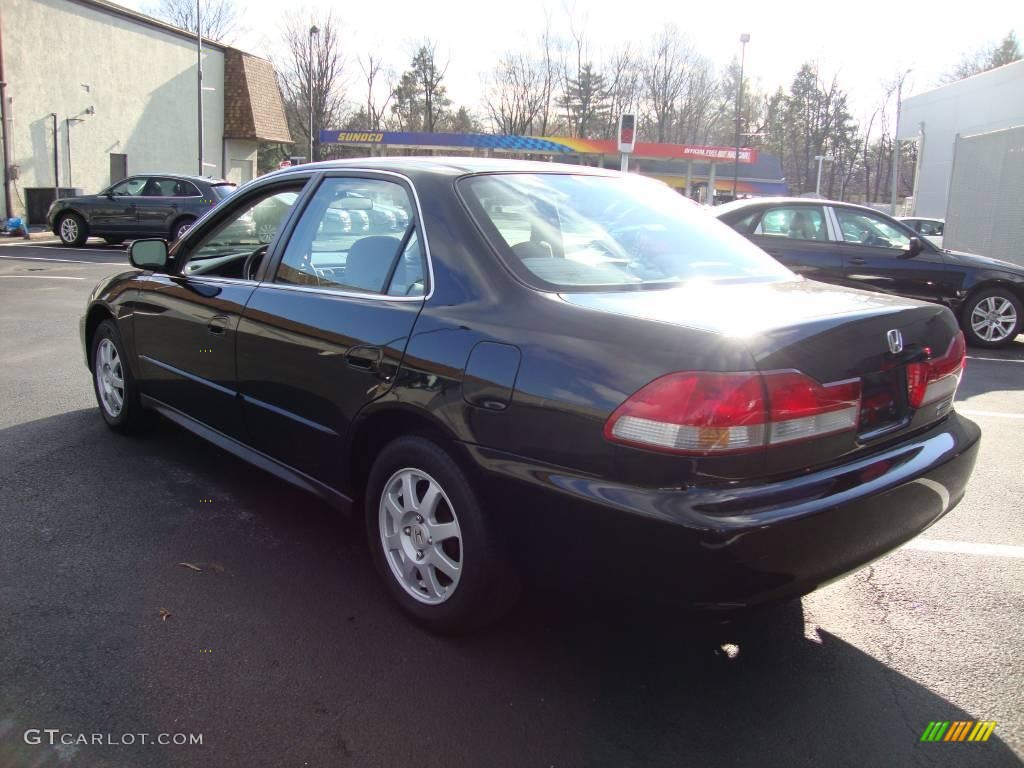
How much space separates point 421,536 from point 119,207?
59.2 feet

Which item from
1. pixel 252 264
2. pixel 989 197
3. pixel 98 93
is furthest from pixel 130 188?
pixel 989 197

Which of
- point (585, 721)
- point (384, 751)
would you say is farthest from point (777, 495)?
point (384, 751)

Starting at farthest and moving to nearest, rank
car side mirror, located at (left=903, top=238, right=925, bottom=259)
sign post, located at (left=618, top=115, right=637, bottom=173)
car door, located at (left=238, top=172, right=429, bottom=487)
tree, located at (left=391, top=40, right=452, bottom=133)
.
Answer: tree, located at (left=391, top=40, right=452, bottom=133) < sign post, located at (left=618, top=115, right=637, bottom=173) < car side mirror, located at (left=903, top=238, right=925, bottom=259) < car door, located at (left=238, top=172, right=429, bottom=487)

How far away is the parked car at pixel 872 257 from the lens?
30.2ft

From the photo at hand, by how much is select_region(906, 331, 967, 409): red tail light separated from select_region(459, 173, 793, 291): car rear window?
684 mm

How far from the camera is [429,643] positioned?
9.46ft

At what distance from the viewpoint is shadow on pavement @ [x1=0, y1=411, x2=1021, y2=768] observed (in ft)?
7.68

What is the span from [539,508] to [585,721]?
662 millimetres

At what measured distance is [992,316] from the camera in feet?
31.2

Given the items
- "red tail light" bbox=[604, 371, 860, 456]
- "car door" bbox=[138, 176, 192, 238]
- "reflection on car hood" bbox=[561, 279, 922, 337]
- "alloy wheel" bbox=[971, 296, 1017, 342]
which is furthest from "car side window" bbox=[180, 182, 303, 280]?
"car door" bbox=[138, 176, 192, 238]

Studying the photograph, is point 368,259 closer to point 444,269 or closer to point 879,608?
point 444,269

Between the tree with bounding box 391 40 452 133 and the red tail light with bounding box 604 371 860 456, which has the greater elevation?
Answer: the tree with bounding box 391 40 452 133

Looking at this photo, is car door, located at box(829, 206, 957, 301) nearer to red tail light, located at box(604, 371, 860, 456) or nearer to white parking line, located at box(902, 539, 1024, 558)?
white parking line, located at box(902, 539, 1024, 558)

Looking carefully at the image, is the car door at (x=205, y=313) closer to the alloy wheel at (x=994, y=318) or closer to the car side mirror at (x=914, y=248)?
the car side mirror at (x=914, y=248)
